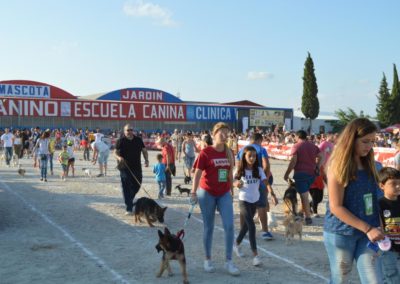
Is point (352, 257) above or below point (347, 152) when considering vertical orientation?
below

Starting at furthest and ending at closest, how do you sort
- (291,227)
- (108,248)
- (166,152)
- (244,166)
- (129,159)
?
(166,152) < (129,159) < (291,227) < (108,248) < (244,166)

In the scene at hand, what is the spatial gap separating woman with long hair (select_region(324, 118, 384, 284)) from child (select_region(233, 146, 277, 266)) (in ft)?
9.38

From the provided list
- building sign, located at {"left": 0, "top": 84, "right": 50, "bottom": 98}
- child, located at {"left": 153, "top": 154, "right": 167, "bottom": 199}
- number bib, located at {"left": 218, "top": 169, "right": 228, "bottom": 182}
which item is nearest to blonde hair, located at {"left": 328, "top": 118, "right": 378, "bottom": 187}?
number bib, located at {"left": 218, "top": 169, "right": 228, "bottom": 182}

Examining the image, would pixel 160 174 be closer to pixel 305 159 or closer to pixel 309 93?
pixel 305 159

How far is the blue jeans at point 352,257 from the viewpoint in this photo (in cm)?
313

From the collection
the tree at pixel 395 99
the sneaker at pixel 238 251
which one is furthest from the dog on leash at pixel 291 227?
the tree at pixel 395 99

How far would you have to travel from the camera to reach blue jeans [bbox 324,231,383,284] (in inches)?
123

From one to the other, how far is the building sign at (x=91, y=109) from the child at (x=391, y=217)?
39288 mm

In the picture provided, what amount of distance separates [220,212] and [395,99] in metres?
52.4

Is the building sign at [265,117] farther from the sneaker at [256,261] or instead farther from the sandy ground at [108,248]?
the sneaker at [256,261]

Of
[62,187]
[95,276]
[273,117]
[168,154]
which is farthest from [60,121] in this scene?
[95,276]

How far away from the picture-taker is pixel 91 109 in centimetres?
4219

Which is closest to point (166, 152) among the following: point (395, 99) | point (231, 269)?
point (231, 269)

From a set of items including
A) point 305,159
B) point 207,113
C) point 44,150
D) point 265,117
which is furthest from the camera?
point 207,113
